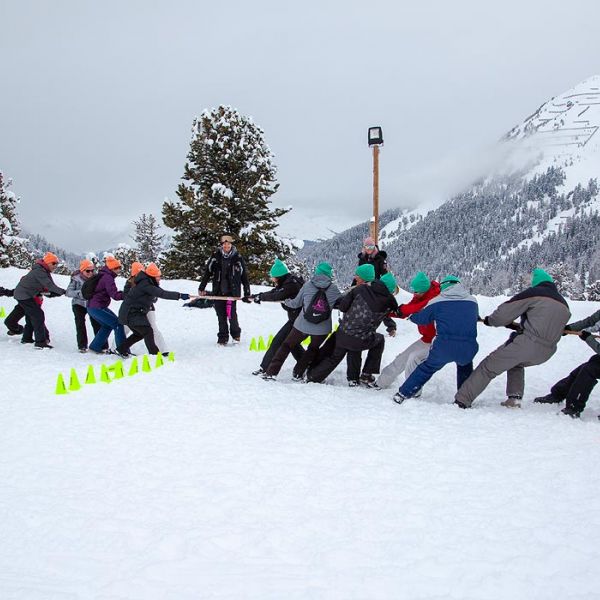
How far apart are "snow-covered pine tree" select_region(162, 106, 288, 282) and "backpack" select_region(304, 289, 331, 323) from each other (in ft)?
57.6

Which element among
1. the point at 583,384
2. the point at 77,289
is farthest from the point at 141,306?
the point at 583,384

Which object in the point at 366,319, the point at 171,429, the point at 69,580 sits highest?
the point at 366,319

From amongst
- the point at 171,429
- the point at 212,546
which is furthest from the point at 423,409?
the point at 212,546

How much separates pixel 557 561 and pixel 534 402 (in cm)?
435

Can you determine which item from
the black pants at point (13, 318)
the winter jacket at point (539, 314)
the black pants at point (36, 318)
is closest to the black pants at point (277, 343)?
the winter jacket at point (539, 314)

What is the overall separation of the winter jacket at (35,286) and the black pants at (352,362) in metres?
5.49

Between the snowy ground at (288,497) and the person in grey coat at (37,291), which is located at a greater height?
the person in grey coat at (37,291)

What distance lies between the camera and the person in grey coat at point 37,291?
10500 millimetres

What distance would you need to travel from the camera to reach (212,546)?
141 inches

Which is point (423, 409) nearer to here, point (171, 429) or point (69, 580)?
point (171, 429)

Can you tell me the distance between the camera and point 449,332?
6871mm

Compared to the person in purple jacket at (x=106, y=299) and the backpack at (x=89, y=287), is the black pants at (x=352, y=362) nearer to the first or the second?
the person in purple jacket at (x=106, y=299)

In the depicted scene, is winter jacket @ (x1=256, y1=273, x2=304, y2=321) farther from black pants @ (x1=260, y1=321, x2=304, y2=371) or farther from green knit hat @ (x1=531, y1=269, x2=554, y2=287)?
green knit hat @ (x1=531, y1=269, x2=554, y2=287)

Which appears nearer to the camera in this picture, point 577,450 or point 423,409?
point 577,450
